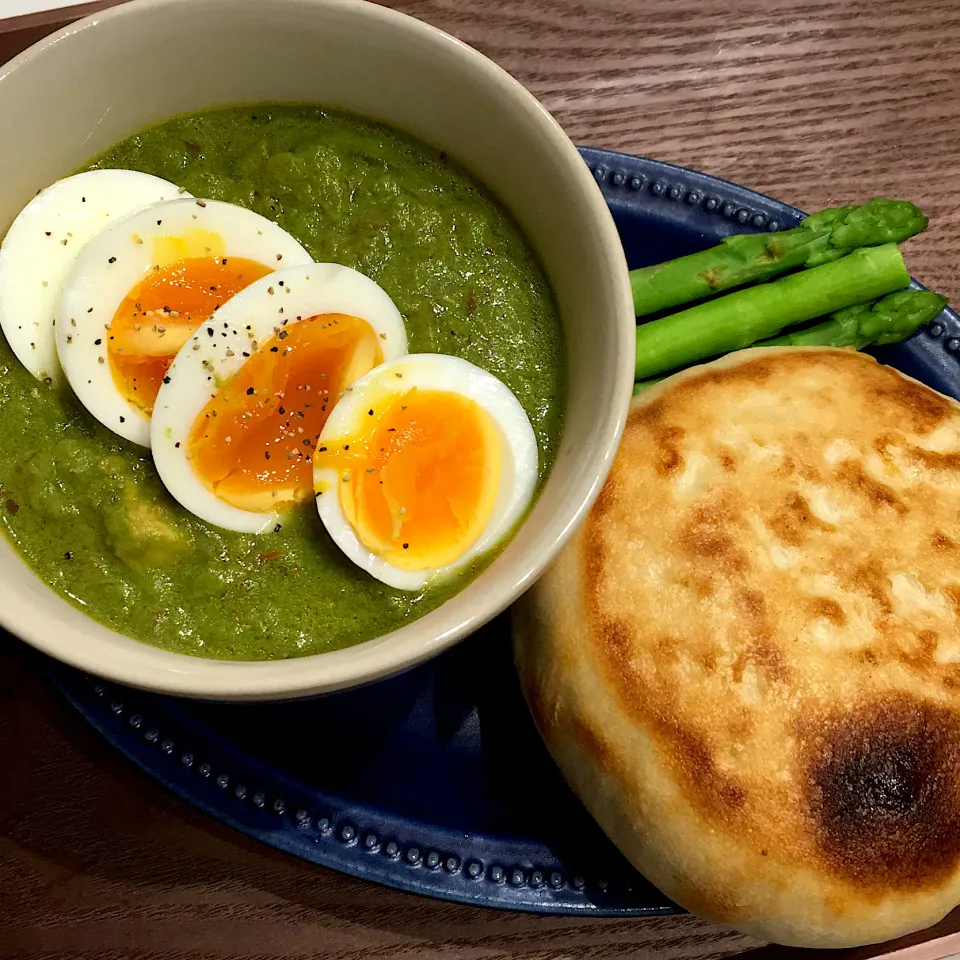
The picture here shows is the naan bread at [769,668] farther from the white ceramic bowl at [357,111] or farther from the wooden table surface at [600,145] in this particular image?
the wooden table surface at [600,145]

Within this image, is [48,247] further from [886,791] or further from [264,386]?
[886,791]

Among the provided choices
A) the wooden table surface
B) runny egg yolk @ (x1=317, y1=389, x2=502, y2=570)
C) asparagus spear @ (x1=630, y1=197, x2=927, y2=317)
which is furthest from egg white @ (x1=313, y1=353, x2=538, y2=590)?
the wooden table surface

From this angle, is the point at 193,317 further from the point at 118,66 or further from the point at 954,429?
the point at 954,429

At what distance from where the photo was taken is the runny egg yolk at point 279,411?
3.87 ft

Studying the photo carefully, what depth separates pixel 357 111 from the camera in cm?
129

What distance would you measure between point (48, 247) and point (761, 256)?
3.85 ft

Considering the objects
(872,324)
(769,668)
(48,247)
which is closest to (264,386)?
(48,247)

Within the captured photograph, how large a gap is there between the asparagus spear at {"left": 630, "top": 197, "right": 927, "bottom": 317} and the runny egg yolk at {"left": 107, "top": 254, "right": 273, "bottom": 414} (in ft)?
2.26

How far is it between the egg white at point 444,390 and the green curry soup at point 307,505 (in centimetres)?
3

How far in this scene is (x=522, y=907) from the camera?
133cm

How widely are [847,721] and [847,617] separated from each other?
5.9 inches

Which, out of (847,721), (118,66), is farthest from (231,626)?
(847,721)

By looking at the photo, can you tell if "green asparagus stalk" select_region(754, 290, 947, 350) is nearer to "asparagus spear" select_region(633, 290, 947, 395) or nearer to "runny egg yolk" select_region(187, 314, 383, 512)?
"asparagus spear" select_region(633, 290, 947, 395)

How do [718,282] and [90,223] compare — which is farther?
[718,282]
